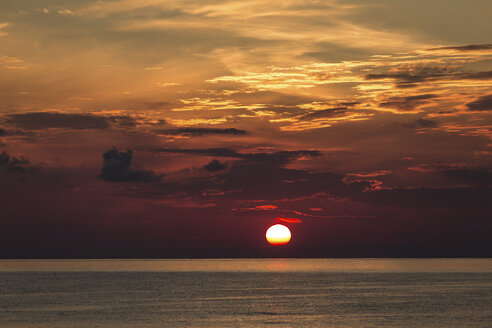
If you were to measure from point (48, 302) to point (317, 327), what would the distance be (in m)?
54.8

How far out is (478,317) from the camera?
280 ft

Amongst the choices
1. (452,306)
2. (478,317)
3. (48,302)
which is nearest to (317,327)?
(478,317)

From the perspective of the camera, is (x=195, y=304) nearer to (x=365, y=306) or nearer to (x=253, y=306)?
(x=253, y=306)

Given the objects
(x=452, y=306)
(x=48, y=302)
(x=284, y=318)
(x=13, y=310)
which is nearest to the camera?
(x=284, y=318)

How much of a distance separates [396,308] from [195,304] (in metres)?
30.1

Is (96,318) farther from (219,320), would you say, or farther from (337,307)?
(337,307)

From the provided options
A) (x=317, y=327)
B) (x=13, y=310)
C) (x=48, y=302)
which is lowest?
(x=317, y=327)

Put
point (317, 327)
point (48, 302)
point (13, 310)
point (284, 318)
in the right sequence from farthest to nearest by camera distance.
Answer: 1. point (48, 302)
2. point (13, 310)
3. point (284, 318)
4. point (317, 327)

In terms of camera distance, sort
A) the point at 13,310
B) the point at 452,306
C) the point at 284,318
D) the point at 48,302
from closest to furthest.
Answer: the point at 284,318 < the point at 13,310 < the point at 452,306 < the point at 48,302

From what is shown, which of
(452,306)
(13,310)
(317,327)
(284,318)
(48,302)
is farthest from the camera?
(48,302)

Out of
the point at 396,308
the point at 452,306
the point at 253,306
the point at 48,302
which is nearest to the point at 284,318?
the point at 253,306

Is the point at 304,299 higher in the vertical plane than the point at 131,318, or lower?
higher

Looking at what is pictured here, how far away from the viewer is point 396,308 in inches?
3915

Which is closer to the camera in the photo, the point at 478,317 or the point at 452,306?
the point at 478,317
